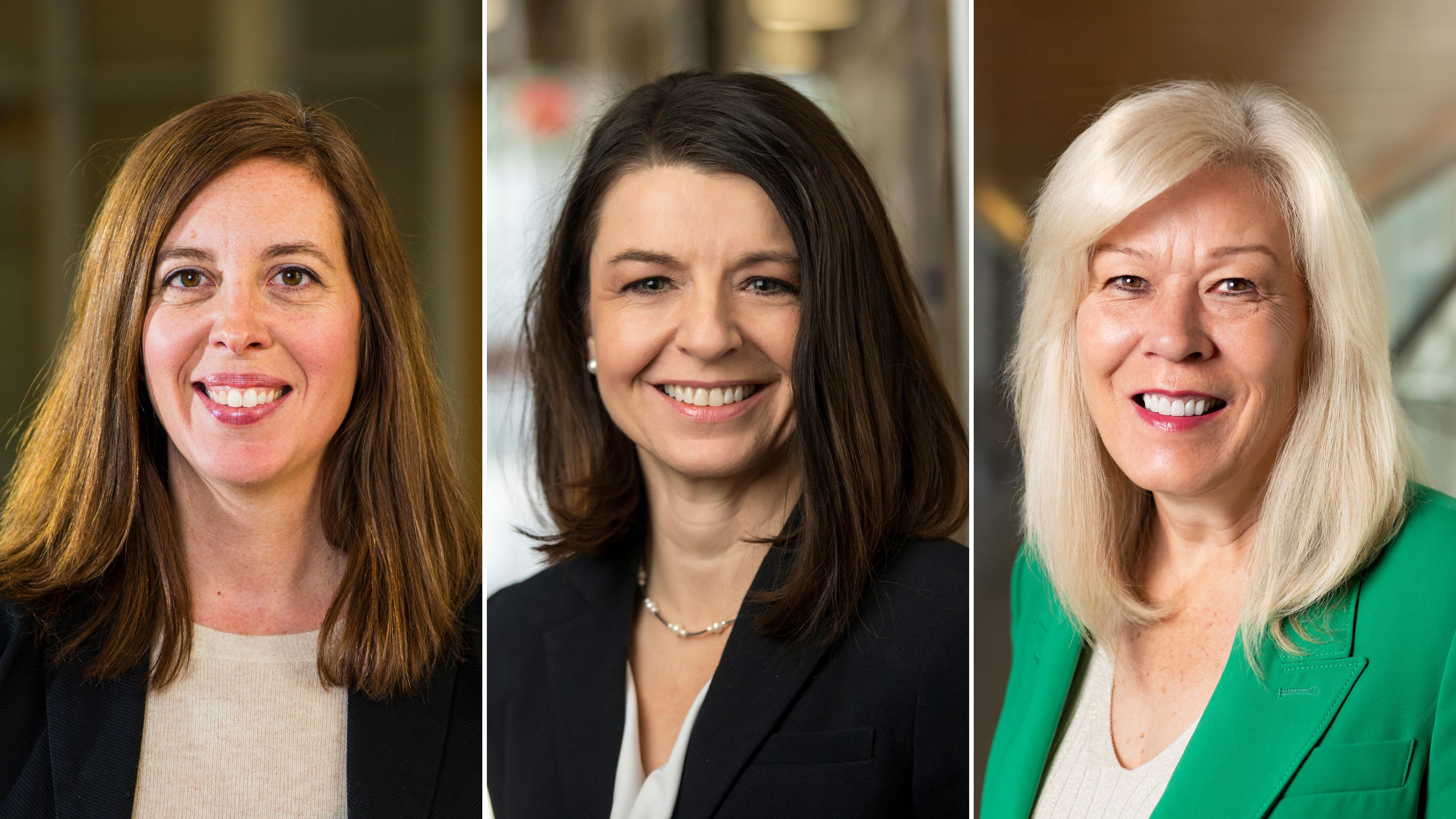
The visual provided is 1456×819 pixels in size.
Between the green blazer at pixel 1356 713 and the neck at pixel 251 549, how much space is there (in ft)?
5.25

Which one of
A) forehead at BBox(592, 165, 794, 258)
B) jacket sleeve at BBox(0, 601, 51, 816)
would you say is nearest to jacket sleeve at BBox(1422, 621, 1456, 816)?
forehead at BBox(592, 165, 794, 258)

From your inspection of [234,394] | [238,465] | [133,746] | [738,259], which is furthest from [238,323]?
[738,259]

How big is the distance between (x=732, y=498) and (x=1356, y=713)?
1098 millimetres

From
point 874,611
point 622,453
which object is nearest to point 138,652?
point 622,453

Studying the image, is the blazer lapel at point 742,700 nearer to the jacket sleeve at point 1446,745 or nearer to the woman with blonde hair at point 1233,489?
the woman with blonde hair at point 1233,489

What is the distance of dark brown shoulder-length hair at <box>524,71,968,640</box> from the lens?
6.86 feet

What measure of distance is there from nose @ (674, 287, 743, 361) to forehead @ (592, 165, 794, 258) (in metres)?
0.08

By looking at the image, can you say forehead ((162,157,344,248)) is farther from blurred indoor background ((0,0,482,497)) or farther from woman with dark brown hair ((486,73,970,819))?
woman with dark brown hair ((486,73,970,819))

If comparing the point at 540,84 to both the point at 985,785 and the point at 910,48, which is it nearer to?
the point at 910,48

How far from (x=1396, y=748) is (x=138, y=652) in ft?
7.15

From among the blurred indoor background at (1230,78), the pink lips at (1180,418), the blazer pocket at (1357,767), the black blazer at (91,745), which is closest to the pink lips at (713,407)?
the blurred indoor background at (1230,78)

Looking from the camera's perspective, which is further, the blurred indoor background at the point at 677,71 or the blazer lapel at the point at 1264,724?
the blurred indoor background at the point at 677,71

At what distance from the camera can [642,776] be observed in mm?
2217

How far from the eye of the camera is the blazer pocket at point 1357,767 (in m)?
1.90
